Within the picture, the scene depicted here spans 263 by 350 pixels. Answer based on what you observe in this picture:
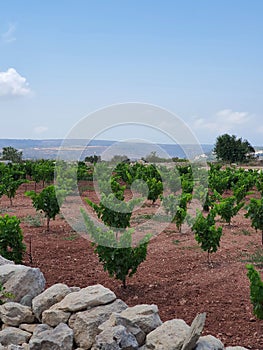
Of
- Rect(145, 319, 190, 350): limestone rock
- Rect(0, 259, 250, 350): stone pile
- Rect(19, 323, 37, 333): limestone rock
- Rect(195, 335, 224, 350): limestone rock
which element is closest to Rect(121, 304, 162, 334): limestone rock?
Rect(0, 259, 250, 350): stone pile

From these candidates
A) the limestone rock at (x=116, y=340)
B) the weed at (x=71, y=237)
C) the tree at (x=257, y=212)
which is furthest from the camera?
the weed at (x=71, y=237)

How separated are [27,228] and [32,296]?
687 cm

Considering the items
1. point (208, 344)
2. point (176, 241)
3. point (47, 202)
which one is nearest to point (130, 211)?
point (176, 241)

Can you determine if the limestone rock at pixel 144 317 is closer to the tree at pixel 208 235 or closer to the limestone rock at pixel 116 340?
the limestone rock at pixel 116 340

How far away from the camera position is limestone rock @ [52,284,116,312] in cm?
630

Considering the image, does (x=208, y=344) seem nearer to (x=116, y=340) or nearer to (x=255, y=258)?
(x=116, y=340)

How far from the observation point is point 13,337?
6047mm

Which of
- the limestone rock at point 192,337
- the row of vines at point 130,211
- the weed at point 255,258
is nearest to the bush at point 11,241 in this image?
the row of vines at point 130,211

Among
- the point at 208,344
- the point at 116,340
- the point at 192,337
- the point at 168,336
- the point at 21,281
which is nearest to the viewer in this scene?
the point at 192,337

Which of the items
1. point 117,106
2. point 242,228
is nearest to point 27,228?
point 117,106

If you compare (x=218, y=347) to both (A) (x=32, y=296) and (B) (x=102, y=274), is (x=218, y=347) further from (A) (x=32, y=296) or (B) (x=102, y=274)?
(B) (x=102, y=274)

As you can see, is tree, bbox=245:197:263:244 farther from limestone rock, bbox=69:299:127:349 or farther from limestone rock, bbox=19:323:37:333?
limestone rock, bbox=19:323:37:333

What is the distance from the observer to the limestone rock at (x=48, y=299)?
21.8 ft

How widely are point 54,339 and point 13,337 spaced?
750mm
